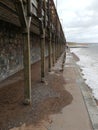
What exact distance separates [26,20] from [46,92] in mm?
2898

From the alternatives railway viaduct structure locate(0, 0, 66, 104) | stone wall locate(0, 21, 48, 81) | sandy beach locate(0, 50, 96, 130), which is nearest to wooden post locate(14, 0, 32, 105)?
railway viaduct structure locate(0, 0, 66, 104)

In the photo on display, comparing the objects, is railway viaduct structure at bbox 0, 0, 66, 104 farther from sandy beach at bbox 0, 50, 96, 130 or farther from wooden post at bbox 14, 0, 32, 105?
sandy beach at bbox 0, 50, 96, 130

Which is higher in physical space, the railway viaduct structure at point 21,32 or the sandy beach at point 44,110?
the railway viaduct structure at point 21,32

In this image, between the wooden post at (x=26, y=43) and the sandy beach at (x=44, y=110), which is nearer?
the sandy beach at (x=44, y=110)

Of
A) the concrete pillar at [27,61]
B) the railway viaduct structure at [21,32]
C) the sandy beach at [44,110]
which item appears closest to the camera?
the sandy beach at [44,110]

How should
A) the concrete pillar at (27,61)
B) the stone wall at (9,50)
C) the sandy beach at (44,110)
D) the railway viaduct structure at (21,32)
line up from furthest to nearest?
1. the stone wall at (9,50)
2. the concrete pillar at (27,61)
3. the railway viaduct structure at (21,32)
4. the sandy beach at (44,110)

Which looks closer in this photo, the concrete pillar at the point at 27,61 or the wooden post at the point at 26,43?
the wooden post at the point at 26,43

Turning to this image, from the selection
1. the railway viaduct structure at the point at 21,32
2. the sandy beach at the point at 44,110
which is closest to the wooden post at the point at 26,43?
the railway viaduct structure at the point at 21,32

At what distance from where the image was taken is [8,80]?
455 inches

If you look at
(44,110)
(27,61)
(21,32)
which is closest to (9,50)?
(21,32)

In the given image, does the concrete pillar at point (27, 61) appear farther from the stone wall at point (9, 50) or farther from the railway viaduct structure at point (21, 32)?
the stone wall at point (9, 50)

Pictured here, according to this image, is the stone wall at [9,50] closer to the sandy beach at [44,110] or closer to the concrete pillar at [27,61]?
the sandy beach at [44,110]

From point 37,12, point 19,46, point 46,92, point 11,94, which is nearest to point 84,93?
point 46,92

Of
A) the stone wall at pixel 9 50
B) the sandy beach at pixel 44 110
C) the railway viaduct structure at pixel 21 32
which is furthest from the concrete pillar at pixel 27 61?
the stone wall at pixel 9 50
